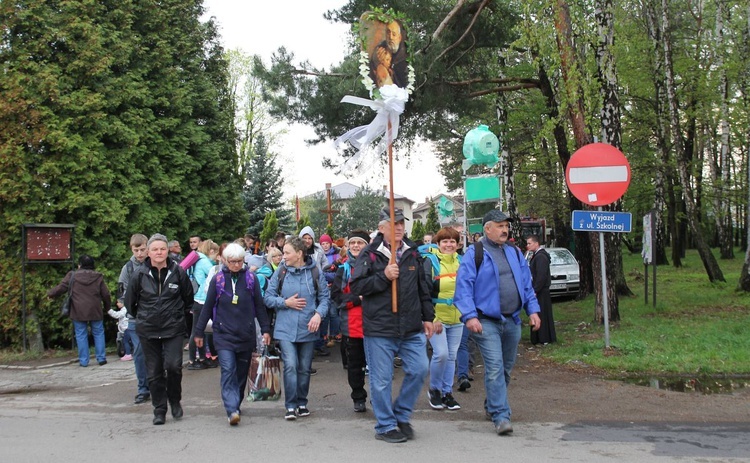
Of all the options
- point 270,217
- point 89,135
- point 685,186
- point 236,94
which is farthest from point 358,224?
point 89,135

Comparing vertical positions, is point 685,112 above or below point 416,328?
above

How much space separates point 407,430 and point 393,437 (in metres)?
0.18

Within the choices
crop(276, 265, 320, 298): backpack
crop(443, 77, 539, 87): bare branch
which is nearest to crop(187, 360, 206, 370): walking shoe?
crop(276, 265, 320, 298): backpack

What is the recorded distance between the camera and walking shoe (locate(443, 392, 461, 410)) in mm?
7141

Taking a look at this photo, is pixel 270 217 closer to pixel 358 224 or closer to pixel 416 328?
pixel 416 328

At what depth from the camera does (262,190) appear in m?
32.8

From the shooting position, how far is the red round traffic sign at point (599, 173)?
9.37m

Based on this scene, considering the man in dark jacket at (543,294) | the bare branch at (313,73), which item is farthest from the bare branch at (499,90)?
the man in dark jacket at (543,294)

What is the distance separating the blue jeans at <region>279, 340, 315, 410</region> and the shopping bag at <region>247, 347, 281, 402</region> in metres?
0.72

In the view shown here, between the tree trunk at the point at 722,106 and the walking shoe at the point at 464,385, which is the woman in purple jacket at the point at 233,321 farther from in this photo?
the tree trunk at the point at 722,106

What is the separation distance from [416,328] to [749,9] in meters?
15.5

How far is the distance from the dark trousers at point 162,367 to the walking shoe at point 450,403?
2848mm

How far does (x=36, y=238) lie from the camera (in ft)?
37.5

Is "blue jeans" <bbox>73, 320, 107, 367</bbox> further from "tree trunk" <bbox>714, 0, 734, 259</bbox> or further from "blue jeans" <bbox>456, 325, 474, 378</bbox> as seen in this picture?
"tree trunk" <bbox>714, 0, 734, 259</bbox>
